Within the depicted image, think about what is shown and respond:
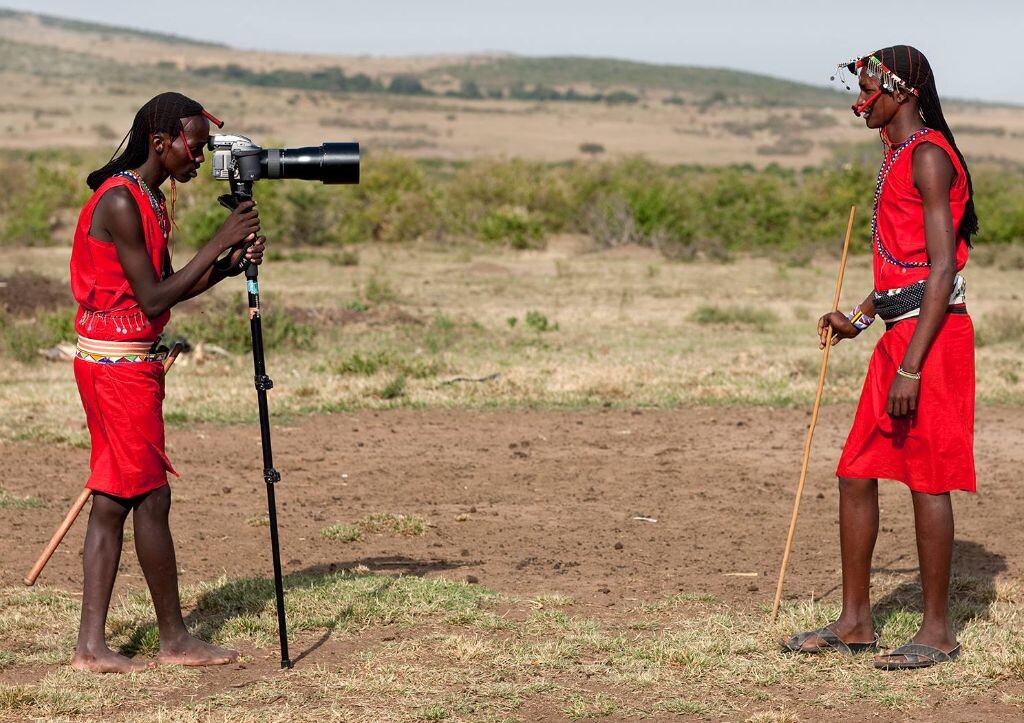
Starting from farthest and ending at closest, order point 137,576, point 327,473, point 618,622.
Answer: point 327,473 < point 137,576 < point 618,622

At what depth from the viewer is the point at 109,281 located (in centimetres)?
477

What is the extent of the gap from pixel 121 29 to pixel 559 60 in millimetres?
52068

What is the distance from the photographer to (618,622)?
5.57 metres

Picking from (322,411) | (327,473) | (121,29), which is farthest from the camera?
(121,29)

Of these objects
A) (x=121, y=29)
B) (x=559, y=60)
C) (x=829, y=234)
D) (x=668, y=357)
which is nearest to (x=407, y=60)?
(x=559, y=60)

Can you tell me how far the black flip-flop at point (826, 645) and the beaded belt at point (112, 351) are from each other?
253 centimetres

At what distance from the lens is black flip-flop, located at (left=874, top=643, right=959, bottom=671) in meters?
4.94

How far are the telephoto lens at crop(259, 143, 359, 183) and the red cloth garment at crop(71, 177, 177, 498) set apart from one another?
44 cm

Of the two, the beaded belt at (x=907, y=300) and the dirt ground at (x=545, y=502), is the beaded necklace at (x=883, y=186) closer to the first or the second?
the beaded belt at (x=907, y=300)

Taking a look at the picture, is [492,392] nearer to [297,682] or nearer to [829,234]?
[297,682]

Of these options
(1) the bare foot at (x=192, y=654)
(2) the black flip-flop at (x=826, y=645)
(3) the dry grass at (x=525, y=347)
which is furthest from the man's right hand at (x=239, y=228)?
(3) the dry grass at (x=525, y=347)

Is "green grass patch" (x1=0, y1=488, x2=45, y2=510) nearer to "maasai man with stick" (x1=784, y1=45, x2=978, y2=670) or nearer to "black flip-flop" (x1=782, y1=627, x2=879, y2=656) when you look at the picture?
"black flip-flop" (x1=782, y1=627, x2=879, y2=656)

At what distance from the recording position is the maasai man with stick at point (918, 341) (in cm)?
472

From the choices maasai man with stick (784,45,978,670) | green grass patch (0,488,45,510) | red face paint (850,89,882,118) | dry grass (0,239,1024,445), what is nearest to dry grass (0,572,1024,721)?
maasai man with stick (784,45,978,670)
